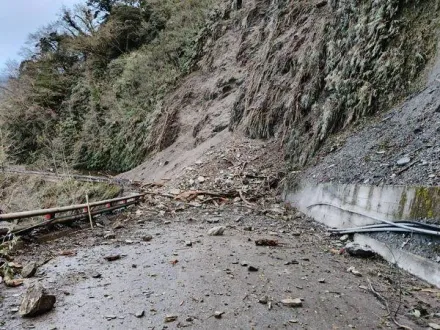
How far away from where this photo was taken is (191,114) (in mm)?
15344

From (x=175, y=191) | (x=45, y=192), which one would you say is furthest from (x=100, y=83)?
(x=175, y=191)

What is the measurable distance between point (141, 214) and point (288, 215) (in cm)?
349

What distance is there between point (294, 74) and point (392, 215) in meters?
7.12

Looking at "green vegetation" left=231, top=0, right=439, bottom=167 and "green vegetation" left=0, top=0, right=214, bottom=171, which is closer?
"green vegetation" left=231, top=0, right=439, bottom=167

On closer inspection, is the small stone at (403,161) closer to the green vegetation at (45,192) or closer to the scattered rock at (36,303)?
the scattered rock at (36,303)

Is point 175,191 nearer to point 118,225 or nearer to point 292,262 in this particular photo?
point 118,225

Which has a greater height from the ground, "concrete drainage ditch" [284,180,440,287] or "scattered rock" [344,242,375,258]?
"concrete drainage ditch" [284,180,440,287]

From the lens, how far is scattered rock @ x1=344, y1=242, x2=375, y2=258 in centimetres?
431

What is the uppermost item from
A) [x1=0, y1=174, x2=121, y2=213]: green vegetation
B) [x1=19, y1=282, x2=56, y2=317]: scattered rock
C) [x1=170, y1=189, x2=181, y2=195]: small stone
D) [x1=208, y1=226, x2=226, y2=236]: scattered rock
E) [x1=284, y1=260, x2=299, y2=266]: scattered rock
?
[x1=170, y1=189, x2=181, y2=195]: small stone

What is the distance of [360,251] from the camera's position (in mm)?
4340

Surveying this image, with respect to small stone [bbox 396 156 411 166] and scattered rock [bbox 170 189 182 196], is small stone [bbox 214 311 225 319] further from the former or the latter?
scattered rock [bbox 170 189 182 196]

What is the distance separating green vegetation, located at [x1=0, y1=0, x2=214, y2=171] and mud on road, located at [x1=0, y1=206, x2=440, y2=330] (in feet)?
Result: 37.5

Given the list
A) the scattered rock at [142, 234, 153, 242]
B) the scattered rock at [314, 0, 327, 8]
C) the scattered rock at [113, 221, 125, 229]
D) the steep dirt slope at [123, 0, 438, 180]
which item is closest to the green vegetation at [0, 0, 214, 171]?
the steep dirt slope at [123, 0, 438, 180]

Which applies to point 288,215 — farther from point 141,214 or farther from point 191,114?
point 191,114
